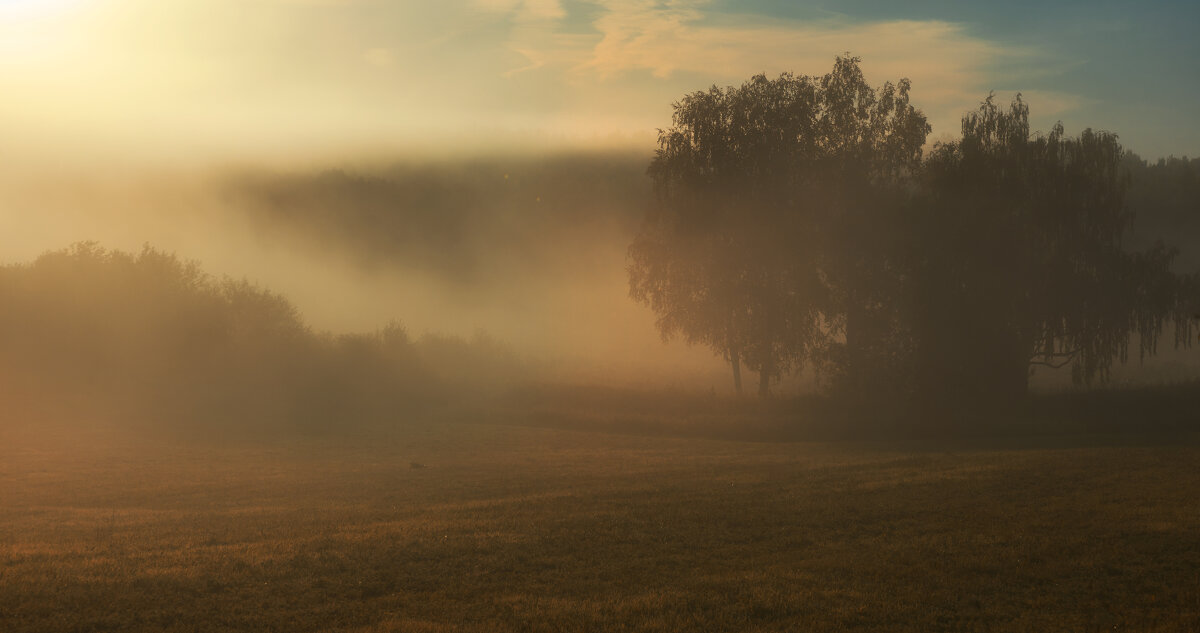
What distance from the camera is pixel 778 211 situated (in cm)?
5400

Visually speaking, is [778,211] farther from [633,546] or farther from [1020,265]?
[633,546]

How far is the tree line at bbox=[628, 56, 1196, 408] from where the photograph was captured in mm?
50219

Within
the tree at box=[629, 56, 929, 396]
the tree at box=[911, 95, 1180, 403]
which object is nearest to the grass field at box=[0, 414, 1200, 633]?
the tree at box=[911, 95, 1180, 403]

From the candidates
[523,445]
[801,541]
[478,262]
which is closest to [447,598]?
[801,541]

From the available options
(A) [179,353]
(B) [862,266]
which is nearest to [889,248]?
(B) [862,266]

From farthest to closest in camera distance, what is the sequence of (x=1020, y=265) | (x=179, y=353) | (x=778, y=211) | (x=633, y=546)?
1. (x=179, y=353)
2. (x=778, y=211)
3. (x=1020, y=265)
4. (x=633, y=546)

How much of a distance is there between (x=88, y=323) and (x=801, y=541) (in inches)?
2520

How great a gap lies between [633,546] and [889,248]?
36.9 meters

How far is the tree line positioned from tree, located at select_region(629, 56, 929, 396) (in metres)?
0.09

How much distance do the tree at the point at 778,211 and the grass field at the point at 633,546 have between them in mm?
18762

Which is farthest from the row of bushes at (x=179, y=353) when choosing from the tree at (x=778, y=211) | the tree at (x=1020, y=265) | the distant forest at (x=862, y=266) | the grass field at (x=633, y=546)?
the tree at (x=1020, y=265)

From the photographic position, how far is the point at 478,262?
13462 centimetres

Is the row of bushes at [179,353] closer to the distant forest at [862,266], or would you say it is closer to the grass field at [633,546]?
the distant forest at [862,266]

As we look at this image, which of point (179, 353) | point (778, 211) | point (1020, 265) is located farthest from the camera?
point (179, 353)
